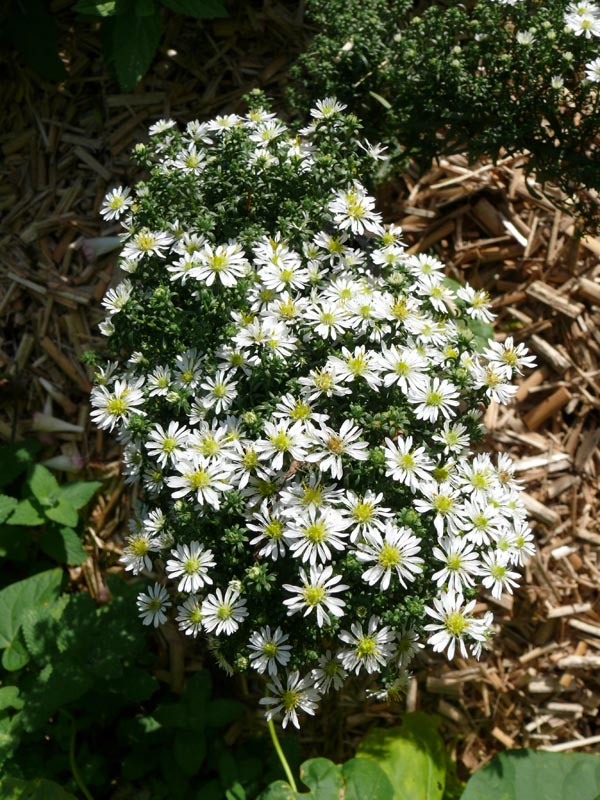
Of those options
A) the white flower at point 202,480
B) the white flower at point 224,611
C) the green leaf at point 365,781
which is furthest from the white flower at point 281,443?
the green leaf at point 365,781

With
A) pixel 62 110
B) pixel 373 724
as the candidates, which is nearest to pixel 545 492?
pixel 373 724

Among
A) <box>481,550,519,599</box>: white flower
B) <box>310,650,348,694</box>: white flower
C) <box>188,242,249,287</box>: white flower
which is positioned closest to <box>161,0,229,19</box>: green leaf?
<box>188,242,249,287</box>: white flower

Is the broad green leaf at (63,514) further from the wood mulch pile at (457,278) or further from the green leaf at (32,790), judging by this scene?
the green leaf at (32,790)

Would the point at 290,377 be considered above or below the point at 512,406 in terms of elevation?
above

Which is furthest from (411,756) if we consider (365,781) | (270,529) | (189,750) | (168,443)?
(168,443)

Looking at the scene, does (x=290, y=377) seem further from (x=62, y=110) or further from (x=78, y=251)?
(x=62, y=110)

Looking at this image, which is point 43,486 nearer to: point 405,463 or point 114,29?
point 405,463
